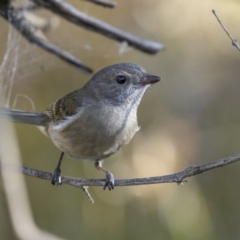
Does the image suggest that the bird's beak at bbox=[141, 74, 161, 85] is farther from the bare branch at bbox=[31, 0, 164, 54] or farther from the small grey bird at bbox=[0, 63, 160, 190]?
the bare branch at bbox=[31, 0, 164, 54]

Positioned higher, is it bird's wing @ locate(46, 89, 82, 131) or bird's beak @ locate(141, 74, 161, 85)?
bird's beak @ locate(141, 74, 161, 85)

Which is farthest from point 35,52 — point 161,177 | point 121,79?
point 161,177

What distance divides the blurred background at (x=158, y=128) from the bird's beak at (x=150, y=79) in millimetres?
1326

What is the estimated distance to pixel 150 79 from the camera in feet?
10.8

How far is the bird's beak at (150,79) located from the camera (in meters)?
3.26

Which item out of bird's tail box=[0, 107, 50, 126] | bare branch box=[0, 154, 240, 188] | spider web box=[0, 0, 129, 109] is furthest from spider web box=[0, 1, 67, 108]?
bare branch box=[0, 154, 240, 188]

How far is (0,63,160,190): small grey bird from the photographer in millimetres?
3221

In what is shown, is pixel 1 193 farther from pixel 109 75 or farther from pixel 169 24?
pixel 169 24

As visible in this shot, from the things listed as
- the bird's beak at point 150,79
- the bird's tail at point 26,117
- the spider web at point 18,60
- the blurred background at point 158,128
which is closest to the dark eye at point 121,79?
the bird's beak at point 150,79

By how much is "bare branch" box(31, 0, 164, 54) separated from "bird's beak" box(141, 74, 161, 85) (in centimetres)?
17

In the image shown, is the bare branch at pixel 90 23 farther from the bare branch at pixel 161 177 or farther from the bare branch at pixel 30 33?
the bare branch at pixel 161 177

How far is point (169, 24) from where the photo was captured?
6570 mm

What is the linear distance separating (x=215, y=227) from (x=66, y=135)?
2.63 metres

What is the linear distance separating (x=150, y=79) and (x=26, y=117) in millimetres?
967
